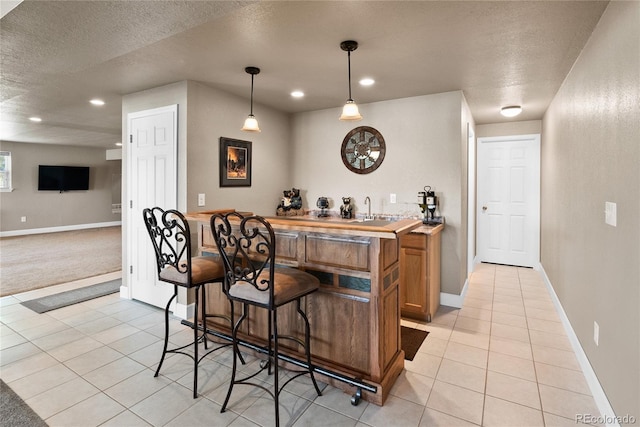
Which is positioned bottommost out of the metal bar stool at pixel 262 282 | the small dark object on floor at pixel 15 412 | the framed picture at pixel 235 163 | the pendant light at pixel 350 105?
the small dark object on floor at pixel 15 412

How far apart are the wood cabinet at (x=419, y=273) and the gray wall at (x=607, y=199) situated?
1189mm

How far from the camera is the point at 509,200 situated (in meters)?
5.70

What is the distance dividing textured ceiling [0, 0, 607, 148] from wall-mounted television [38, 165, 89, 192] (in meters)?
5.84

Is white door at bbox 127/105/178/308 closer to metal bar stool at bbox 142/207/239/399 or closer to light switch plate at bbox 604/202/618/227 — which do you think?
metal bar stool at bbox 142/207/239/399

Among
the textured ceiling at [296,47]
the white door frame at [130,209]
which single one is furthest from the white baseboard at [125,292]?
the textured ceiling at [296,47]

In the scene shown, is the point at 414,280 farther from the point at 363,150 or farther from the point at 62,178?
the point at 62,178

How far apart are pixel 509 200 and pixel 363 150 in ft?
9.90

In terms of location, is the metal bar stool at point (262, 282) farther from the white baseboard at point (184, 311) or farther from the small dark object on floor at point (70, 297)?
the small dark object on floor at point (70, 297)

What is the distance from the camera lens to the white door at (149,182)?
3.54 m

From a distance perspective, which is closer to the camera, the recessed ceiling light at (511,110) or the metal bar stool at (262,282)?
the metal bar stool at (262,282)

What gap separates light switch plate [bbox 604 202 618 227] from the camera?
6.13 feet

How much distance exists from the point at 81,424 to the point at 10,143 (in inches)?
377

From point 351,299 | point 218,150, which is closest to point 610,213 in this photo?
point 351,299

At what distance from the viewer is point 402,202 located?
416 cm
